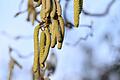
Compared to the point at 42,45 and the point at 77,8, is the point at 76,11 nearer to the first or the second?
the point at 77,8

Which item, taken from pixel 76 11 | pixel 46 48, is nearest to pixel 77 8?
pixel 76 11

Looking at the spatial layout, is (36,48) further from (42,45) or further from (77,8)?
(77,8)

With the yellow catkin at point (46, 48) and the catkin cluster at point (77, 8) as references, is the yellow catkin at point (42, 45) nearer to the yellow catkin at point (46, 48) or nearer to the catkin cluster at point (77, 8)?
the yellow catkin at point (46, 48)

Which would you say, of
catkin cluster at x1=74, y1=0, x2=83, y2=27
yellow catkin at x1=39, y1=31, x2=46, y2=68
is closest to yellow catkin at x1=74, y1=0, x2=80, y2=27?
catkin cluster at x1=74, y1=0, x2=83, y2=27

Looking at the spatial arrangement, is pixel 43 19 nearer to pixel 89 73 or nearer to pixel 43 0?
pixel 43 0

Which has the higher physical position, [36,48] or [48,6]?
[48,6]

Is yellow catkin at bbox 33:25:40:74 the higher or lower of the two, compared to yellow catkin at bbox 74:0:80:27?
lower

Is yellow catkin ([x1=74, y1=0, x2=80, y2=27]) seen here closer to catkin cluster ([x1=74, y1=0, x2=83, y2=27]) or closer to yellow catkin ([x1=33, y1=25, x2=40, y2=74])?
catkin cluster ([x1=74, y1=0, x2=83, y2=27])

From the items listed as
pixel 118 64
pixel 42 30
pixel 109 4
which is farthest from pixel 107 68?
pixel 42 30

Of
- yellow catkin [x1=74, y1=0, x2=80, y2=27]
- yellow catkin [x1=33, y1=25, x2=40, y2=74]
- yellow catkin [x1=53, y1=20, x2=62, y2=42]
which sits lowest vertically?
yellow catkin [x1=33, y1=25, x2=40, y2=74]

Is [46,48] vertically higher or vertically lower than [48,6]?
lower
